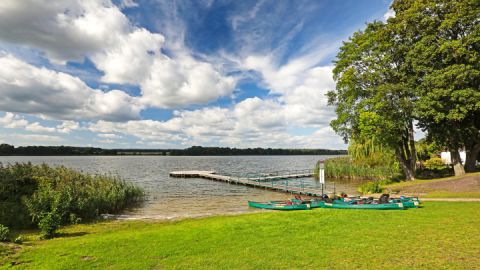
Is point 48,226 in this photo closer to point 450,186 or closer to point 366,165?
point 450,186

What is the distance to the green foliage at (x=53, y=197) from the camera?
1459 cm

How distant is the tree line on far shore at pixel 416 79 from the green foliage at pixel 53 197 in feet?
72.9

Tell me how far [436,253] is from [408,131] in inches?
895

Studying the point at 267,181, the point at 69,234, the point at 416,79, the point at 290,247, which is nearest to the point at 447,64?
the point at 416,79

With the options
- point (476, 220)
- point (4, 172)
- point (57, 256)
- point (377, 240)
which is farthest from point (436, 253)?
point (4, 172)

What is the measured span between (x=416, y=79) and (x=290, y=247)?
76.4ft

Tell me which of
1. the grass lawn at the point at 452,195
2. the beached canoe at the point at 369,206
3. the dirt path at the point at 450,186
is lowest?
the beached canoe at the point at 369,206

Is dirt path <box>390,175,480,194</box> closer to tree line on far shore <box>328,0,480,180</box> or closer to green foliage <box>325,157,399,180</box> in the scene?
tree line on far shore <box>328,0,480,180</box>

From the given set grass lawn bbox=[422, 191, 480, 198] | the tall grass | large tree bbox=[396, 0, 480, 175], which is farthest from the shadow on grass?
the tall grass

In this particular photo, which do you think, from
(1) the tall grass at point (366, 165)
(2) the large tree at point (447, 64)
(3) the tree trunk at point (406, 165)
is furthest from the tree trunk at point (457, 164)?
(1) the tall grass at point (366, 165)

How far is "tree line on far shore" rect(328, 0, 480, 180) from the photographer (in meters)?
22.1

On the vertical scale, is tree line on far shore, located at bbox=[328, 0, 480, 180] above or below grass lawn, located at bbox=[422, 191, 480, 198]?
above

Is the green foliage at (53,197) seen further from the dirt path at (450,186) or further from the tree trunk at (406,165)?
the tree trunk at (406,165)

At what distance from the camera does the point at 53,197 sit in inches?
614
